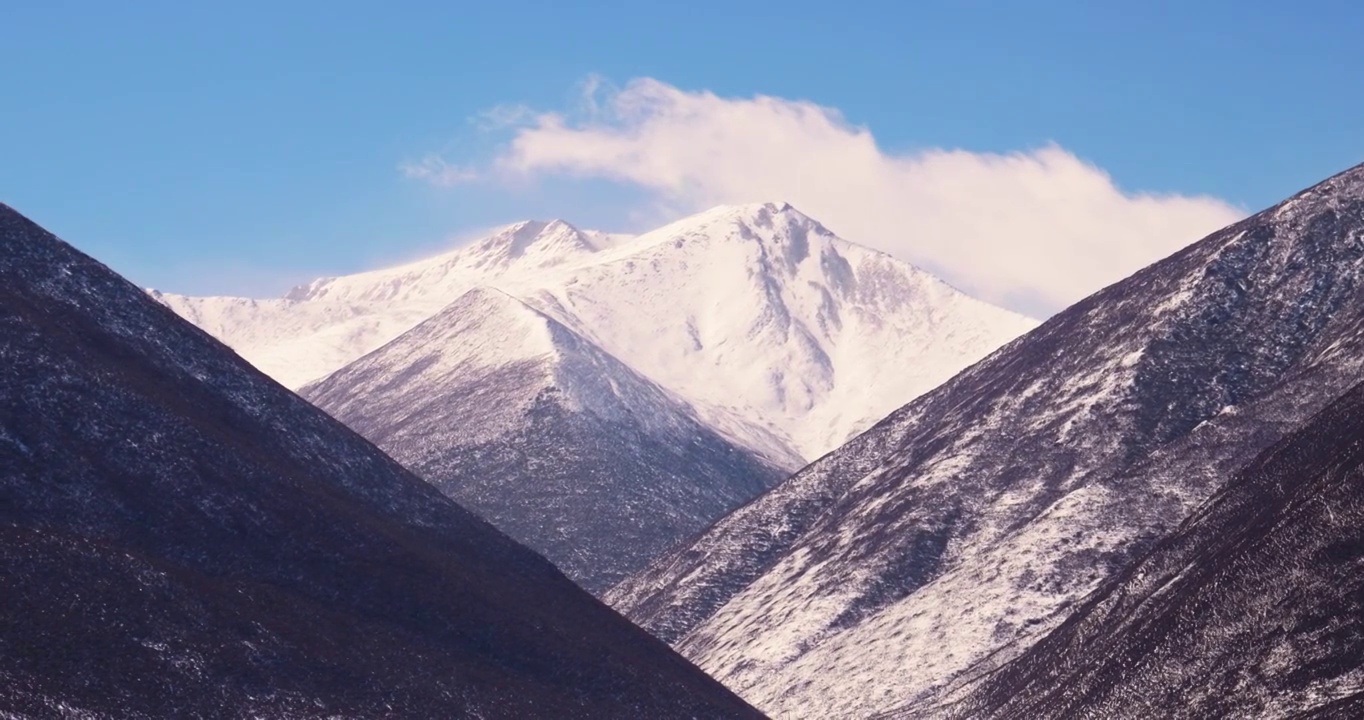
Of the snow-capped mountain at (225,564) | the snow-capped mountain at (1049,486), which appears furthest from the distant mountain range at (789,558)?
the snow-capped mountain at (1049,486)

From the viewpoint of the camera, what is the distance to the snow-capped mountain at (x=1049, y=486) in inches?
5969

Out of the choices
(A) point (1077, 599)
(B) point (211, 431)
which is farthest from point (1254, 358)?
(B) point (211, 431)

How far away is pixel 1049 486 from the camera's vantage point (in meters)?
171

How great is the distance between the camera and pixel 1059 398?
184250mm

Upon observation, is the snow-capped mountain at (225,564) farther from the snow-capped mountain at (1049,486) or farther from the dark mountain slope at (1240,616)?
the snow-capped mountain at (1049,486)

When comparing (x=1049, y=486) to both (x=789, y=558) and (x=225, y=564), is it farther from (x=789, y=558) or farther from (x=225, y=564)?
(x=225, y=564)

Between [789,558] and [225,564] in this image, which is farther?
[789,558]

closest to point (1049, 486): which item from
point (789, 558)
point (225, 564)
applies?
point (789, 558)

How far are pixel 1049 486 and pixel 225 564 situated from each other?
91792mm

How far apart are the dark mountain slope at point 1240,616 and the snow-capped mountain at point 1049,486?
15.6m

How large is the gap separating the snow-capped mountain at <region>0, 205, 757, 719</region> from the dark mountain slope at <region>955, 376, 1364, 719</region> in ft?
80.6

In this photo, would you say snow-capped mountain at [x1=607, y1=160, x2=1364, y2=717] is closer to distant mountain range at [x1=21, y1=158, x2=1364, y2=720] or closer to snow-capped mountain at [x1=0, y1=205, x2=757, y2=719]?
distant mountain range at [x1=21, y1=158, x2=1364, y2=720]

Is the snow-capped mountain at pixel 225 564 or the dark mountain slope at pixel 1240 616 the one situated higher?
the snow-capped mountain at pixel 225 564

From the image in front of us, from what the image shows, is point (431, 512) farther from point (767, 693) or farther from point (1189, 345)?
point (1189, 345)
